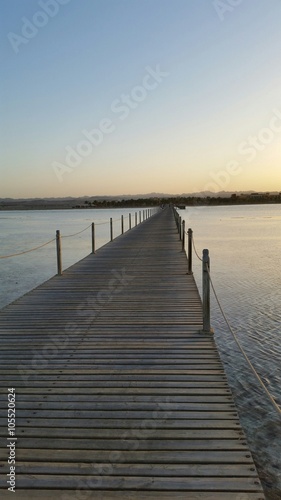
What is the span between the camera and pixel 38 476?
278 cm

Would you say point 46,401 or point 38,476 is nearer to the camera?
point 38,476

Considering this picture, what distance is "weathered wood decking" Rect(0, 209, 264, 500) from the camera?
2.72 meters

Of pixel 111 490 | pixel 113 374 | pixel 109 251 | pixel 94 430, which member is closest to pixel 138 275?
pixel 109 251

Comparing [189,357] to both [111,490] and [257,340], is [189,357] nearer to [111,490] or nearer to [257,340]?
[111,490]

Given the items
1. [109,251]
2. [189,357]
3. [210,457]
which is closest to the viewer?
[210,457]

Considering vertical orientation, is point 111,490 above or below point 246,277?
above

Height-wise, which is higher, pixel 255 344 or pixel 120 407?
pixel 120 407

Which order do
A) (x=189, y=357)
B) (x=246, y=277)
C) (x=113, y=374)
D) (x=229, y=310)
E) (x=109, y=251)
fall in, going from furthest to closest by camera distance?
(x=246, y=277) < (x=109, y=251) < (x=229, y=310) < (x=189, y=357) < (x=113, y=374)

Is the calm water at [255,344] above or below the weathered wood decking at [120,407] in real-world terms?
below

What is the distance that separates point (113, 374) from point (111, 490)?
1686 millimetres

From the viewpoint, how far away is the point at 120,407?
3635 mm

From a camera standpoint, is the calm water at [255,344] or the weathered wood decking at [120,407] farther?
the calm water at [255,344]

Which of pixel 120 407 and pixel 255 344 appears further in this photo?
pixel 255 344

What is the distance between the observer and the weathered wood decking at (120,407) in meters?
2.72
